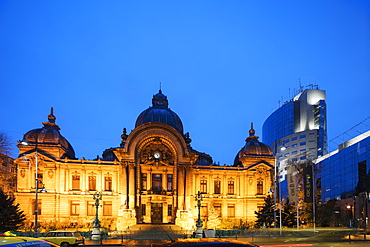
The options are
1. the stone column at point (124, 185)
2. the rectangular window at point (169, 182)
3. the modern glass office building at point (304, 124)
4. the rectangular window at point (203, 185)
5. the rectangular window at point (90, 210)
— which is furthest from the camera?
the modern glass office building at point (304, 124)

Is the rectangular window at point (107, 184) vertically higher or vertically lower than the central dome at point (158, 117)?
lower

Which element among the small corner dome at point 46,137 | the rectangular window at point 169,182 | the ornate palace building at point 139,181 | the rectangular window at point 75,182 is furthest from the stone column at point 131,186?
the small corner dome at point 46,137

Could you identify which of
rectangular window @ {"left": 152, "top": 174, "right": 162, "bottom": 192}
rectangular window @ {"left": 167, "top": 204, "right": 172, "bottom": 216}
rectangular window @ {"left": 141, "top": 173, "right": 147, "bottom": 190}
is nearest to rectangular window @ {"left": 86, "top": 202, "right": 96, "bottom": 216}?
rectangular window @ {"left": 141, "top": 173, "right": 147, "bottom": 190}

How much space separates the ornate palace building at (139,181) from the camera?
53.0m

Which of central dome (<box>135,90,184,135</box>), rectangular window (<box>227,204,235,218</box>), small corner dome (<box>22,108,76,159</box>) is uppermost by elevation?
central dome (<box>135,90,184,135</box>)

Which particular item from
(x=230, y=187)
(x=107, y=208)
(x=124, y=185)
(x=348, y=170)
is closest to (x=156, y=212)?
(x=124, y=185)

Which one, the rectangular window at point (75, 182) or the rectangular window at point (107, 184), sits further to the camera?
the rectangular window at point (107, 184)

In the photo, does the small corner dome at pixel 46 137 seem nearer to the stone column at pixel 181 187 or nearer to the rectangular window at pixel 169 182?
the rectangular window at pixel 169 182

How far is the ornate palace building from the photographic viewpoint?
2088 inches

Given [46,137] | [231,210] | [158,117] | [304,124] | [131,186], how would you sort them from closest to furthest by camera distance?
[131,186]
[46,137]
[231,210]
[158,117]
[304,124]

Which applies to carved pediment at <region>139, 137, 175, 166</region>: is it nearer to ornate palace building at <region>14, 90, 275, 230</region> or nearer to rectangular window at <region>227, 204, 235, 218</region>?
ornate palace building at <region>14, 90, 275, 230</region>

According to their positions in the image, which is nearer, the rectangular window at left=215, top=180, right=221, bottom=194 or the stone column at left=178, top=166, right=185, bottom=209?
the stone column at left=178, top=166, right=185, bottom=209

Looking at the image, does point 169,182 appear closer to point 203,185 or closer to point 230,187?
point 203,185

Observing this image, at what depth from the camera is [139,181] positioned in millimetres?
56156
